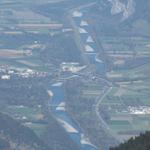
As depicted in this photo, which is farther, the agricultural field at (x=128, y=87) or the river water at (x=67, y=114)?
the agricultural field at (x=128, y=87)

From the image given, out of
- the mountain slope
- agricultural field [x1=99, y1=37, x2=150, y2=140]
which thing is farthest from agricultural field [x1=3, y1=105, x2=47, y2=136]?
the mountain slope

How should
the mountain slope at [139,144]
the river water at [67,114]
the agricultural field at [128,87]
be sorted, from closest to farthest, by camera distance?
1. the mountain slope at [139,144]
2. the river water at [67,114]
3. the agricultural field at [128,87]

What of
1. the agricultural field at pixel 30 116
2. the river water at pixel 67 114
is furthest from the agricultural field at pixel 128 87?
the agricultural field at pixel 30 116

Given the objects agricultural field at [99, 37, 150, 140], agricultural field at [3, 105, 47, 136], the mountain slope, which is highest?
the mountain slope

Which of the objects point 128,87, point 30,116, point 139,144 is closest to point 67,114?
point 30,116

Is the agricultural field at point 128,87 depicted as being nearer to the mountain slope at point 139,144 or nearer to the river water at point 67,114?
the river water at point 67,114

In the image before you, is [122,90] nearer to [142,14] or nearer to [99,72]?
[99,72]

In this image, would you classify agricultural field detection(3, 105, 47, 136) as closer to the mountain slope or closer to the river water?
the river water

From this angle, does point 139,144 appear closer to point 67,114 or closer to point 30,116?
point 30,116

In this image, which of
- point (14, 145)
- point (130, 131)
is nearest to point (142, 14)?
point (130, 131)

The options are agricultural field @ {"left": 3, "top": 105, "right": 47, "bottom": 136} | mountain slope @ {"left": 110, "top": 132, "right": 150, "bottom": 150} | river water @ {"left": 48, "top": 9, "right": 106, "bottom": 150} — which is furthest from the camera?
agricultural field @ {"left": 3, "top": 105, "right": 47, "bottom": 136}

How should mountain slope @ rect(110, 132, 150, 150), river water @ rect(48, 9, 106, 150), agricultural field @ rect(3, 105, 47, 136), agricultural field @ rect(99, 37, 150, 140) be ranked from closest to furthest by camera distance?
1. mountain slope @ rect(110, 132, 150, 150)
2. river water @ rect(48, 9, 106, 150)
3. agricultural field @ rect(3, 105, 47, 136)
4. agricultural field @ rect(99, 37, 150, 140)

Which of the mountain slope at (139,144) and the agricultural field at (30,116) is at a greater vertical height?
the mountain slope at (139,144)
